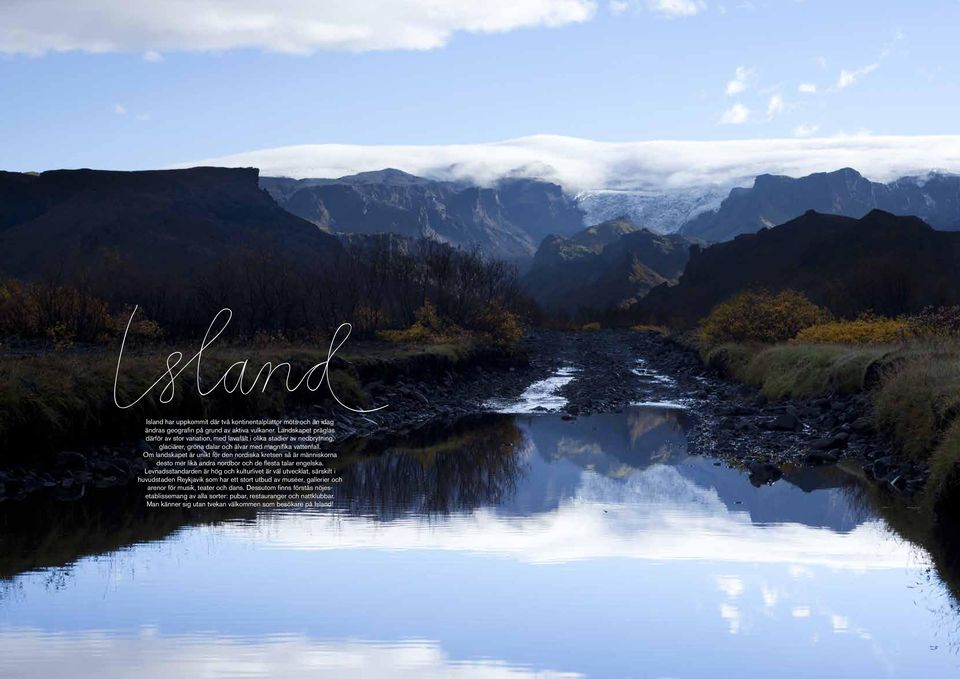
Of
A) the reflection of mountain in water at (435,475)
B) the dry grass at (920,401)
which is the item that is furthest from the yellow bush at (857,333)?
the reflection of mountain in water at (435,475)

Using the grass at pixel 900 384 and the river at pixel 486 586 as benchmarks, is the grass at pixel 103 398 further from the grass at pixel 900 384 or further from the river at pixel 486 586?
the grass at pixel 900 384

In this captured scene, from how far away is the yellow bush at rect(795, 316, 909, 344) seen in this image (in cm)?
4581

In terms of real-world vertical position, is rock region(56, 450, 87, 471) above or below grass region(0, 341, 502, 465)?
below

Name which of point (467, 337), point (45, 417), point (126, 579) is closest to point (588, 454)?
point (45, 417)

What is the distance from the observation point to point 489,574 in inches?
587

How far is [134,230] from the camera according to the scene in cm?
16225

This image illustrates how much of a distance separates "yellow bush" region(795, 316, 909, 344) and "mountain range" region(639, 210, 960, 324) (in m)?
19.4

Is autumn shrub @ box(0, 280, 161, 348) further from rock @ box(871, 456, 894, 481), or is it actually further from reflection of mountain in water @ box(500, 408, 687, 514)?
rock @ box(871, 456, 894, 481)

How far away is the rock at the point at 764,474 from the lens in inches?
888

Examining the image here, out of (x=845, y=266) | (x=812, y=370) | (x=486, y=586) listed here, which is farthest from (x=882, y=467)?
(x=845, y=266)

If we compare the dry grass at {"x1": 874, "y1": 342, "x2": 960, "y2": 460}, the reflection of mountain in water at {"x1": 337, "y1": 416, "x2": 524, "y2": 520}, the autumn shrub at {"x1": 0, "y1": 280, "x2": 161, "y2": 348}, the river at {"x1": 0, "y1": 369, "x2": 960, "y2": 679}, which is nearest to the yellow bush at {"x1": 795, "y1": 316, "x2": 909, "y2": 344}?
the dry grass at {"x1": 874, "y1": 342, "x2": 960, "y2": 460}

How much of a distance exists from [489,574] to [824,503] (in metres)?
8.17

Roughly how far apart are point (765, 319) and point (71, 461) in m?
49.2

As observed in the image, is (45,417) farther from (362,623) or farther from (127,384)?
(362,623)
